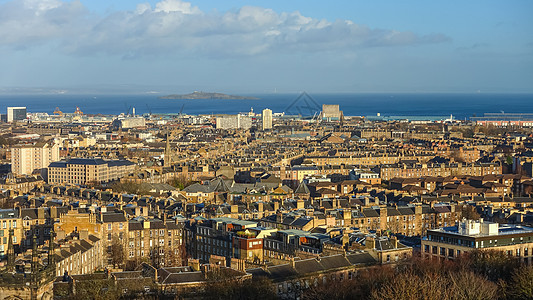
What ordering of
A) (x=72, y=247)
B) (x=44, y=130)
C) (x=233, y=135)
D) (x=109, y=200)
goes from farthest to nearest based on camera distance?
(x=44, y=130) → (x=233, y=135) → (x=109, y=200) → (x=72, y=247)

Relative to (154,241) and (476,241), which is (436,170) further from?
(476,241)

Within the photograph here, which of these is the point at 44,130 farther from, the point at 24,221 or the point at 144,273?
the point at 144,273

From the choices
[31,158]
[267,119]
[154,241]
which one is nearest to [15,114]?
[267,119]

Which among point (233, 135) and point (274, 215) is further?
point (233, 135)

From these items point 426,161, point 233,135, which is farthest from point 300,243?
point 233,135

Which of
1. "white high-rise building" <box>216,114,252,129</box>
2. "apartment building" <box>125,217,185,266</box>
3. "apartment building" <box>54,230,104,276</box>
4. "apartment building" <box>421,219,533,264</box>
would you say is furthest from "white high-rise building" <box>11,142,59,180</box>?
"white high-rise building" <box>216,114,252,129</box>

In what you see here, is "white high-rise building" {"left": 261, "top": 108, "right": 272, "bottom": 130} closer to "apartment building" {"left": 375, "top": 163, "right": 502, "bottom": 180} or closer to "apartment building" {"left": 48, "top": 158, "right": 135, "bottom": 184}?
"apartment building" {"left": 375, "top": 163, "right": 502, "bottom": 180}
